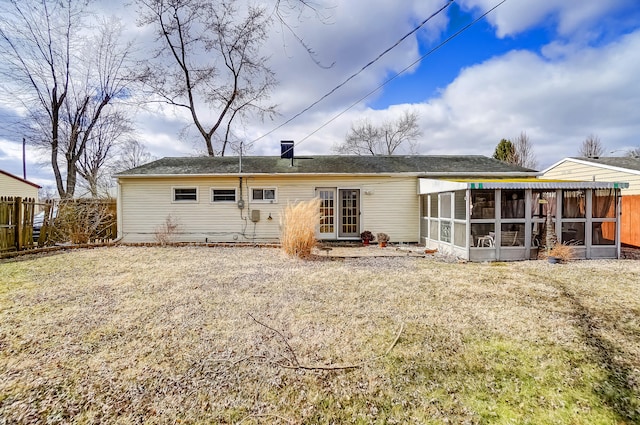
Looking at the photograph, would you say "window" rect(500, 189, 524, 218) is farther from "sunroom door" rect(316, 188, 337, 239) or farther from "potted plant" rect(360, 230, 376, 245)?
"sunroom door" rect(316, 188, 337, 239)

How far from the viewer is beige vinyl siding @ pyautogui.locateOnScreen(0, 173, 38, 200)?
19.0 meters

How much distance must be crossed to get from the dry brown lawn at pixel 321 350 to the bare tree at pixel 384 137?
23.0 metres

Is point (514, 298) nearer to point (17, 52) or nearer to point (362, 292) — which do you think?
point (362, 292)

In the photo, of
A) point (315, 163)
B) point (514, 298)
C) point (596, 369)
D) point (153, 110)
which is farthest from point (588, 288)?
point (153, 110)

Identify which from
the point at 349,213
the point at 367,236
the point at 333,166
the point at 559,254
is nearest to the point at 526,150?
the point at 333,166

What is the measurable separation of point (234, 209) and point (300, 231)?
174 inches

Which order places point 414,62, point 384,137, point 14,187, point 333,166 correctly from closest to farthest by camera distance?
1. point 414,62
2. point 333,166
3. point 14,187
4. point 384,137

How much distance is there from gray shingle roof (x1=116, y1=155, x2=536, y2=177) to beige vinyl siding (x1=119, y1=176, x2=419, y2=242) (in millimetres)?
337

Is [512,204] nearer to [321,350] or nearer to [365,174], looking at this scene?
[365,174]

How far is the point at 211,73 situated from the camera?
1911 centimetres

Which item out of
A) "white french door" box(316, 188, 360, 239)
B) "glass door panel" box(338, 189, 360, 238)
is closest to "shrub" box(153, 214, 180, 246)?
"white french door" box(316, 188, 360, 239)

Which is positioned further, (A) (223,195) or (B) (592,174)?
(B) (592,174)

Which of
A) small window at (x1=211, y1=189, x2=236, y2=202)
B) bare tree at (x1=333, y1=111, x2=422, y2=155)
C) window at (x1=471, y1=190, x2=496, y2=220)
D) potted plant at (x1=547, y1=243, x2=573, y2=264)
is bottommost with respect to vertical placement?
potted plant at (x1=547, y1=243, x2=573, y2=264)

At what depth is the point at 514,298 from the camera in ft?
15.0
